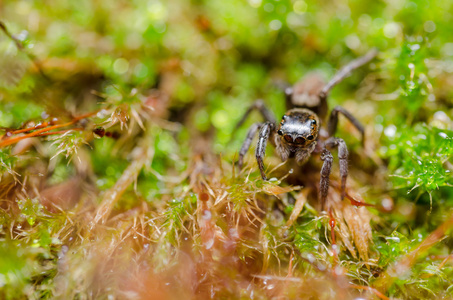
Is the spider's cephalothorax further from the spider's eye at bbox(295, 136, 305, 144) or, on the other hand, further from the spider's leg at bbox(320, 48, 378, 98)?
the spider's leg at bbox(320, 48, 378, 98)

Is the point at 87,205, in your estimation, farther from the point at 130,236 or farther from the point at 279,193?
the point at 279,193

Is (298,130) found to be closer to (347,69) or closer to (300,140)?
(300,140)

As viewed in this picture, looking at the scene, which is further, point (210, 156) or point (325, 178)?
point (210, 156)

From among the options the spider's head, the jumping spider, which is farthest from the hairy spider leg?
the spider's head

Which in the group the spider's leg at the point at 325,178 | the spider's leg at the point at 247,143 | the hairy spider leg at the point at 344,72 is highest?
the hairy spider leg at the point at 344,72

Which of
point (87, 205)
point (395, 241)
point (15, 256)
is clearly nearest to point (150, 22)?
point (87, 205)

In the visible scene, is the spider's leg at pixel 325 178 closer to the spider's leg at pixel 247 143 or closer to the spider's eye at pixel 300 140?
the spider's eye at pixel 300 140

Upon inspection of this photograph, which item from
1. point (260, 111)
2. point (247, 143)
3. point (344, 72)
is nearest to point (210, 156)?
point (247, 143)

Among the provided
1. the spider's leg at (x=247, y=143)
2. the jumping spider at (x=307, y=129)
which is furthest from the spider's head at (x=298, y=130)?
the spider's leg at (x=247, y=143)
